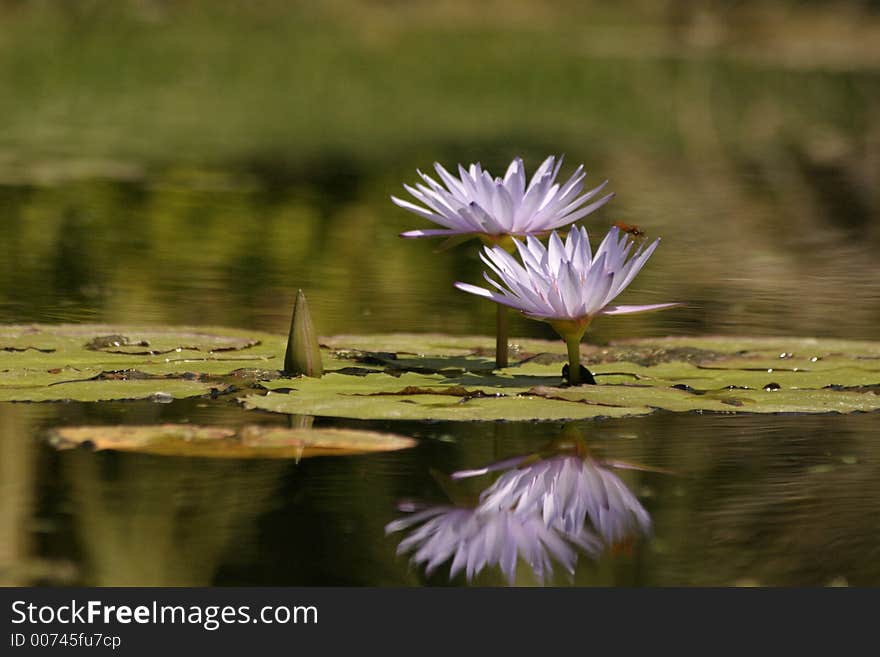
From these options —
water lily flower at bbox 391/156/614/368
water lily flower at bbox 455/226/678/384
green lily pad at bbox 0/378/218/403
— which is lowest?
green lily pad at bbox 0/378/218/403

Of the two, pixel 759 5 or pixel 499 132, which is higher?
pixel 759 5

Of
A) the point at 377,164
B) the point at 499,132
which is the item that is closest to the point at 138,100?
the point at 499,132

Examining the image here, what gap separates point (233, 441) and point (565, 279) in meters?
0.78

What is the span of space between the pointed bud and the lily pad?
13.0 inches

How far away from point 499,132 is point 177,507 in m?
10.7

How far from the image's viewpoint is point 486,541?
2.71 metres

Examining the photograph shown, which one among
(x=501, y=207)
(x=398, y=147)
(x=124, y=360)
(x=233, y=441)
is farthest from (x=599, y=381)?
(x=398, y=147)

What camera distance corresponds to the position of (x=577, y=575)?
2.55 m

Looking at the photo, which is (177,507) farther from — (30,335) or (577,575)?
(30,335)

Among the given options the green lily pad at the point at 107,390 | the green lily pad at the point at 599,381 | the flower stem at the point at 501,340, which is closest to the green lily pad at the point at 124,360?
the green lily pad at the point at 107,390

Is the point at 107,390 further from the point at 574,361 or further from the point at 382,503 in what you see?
the point at 574,361

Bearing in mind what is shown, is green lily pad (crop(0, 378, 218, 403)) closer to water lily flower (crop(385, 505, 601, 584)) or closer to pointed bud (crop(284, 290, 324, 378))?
pointed bud (crop(284, 290, 324, 378))

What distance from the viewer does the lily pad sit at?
317 centimetres

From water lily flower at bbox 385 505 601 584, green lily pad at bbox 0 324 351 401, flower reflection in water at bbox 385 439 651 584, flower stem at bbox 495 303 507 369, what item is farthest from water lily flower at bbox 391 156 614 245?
water lily flower at bbox 385 505 601 584
